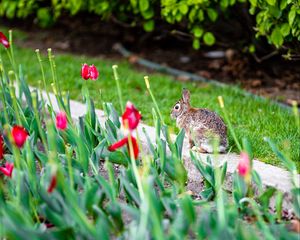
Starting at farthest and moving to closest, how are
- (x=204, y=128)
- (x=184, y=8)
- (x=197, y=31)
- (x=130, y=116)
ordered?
1. (x=197, y=31)
2. (x=184, y=8)
3. (x=204, y=128)
4. (x=130, y=116)

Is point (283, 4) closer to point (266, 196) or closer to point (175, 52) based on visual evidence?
point (266, 196)

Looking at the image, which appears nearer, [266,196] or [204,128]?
[266,196]

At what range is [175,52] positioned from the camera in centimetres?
912

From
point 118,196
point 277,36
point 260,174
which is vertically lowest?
point 118,196

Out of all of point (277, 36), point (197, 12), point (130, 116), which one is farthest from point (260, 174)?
point (197, 12)

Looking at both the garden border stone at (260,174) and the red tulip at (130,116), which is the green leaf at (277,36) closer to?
the garden border stone at (260,174)

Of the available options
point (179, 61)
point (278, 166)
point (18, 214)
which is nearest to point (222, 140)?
point (278, 166)

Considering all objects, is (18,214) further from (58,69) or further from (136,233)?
(58,69)

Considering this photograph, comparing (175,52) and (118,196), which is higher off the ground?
(118,196)

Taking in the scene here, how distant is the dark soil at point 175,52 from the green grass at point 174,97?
1.71 feet

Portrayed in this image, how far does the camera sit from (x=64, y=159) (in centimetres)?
396

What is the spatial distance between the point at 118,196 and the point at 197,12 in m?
3.04

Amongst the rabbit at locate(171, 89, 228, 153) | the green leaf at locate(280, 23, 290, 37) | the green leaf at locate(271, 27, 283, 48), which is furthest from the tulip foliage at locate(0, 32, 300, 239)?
the green leaf at locate(271, 27, 283, 48)

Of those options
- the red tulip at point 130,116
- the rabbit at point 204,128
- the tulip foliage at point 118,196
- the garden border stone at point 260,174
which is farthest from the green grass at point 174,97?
the red tulip at point 130,116
